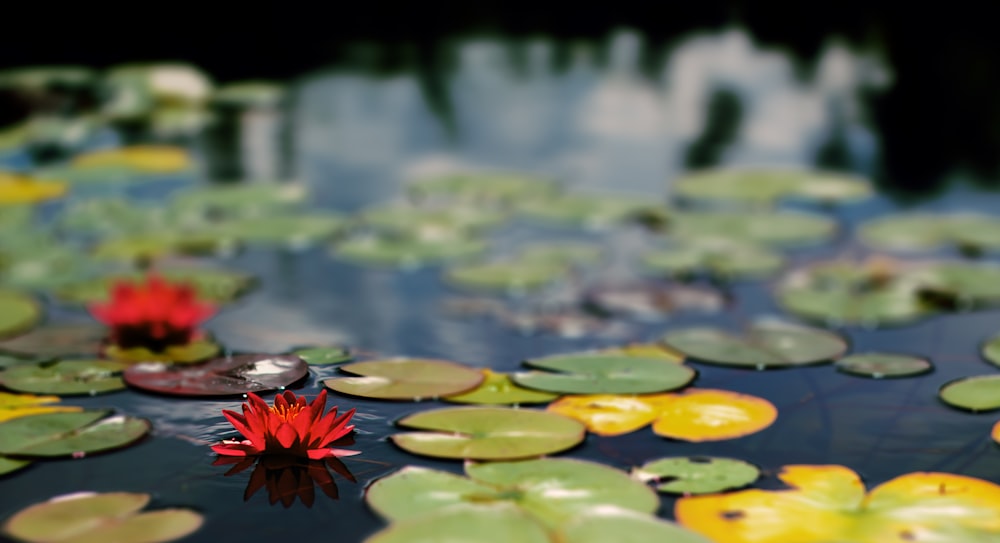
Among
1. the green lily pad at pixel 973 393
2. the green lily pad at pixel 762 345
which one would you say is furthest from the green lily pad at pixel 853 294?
the green lily pad at pixel 973 393

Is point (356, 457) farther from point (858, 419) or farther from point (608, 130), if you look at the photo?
point (608, 130)

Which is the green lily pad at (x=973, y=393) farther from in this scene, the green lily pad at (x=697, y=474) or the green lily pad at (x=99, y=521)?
the green lily pad at (x=99, y=521)

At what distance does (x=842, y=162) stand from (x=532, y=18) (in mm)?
2472

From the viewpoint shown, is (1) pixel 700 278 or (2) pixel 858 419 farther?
(1) pixel 700 278

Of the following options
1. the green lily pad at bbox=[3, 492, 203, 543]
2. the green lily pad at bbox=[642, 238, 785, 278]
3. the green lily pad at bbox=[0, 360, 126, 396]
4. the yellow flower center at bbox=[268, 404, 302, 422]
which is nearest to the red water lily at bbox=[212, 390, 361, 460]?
the yellow flower center at bbox=[268, 404, 302, 422]

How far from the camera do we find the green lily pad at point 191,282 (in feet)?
7.21

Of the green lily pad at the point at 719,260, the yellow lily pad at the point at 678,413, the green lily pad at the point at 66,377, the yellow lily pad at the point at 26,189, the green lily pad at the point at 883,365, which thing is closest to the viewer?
the yellow lily pad at the point at 678,413

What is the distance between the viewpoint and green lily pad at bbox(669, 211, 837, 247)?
8.23 ft

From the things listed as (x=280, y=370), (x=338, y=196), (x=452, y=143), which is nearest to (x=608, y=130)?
(x=452, y=143)

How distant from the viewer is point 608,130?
11.9 feet

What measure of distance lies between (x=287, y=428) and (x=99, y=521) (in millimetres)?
215

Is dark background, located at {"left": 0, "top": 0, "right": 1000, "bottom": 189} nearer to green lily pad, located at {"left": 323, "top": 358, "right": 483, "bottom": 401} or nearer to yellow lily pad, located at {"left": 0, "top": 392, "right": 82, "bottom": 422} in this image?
green lily pad, located at {"left": 323, "top": 358, "right": 483, "bottom": 401}

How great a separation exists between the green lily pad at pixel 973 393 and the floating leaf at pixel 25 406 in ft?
3.76

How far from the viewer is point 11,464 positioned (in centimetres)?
132
